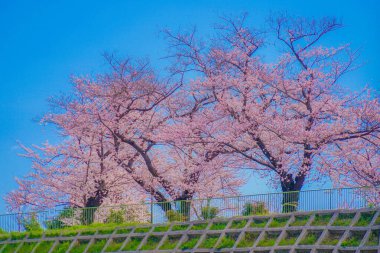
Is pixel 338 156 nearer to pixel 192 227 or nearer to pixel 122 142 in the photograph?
pixel 192 227

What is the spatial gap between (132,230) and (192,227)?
305 centimetres

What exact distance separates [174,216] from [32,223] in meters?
8.71

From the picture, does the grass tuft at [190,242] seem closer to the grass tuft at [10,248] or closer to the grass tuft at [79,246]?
the grass tuft at [79,246]

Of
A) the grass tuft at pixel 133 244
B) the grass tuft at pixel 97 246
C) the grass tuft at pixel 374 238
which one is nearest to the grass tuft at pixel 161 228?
the grass tuft at pixel 133 244

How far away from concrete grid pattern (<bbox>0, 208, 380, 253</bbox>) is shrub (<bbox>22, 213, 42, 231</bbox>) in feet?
14.1

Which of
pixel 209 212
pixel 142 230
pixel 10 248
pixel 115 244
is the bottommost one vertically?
pixel 10 248

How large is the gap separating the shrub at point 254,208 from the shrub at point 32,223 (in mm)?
11492

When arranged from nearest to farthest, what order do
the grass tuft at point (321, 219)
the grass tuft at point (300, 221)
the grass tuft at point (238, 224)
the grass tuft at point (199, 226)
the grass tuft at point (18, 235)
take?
the grass tuft at point (321, 219) → the grass tuft at point (300, 221) → the grass tuft at point (238, 224) → the grass tuft at point (199, 226) → the grass tuft at point (18, 235)

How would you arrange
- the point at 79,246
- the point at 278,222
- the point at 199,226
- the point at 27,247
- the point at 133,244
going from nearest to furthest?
the point at 278,222, the point at 199,226, the point at 133,244, the point at 79,246, the point at 27,247

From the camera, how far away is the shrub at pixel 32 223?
34.2 m

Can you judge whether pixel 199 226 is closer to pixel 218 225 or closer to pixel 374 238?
pixel 218 225

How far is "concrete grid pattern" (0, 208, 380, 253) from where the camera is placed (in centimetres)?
2239

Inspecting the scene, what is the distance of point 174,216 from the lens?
97.2ft

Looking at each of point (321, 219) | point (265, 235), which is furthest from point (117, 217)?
point (321, 219)
